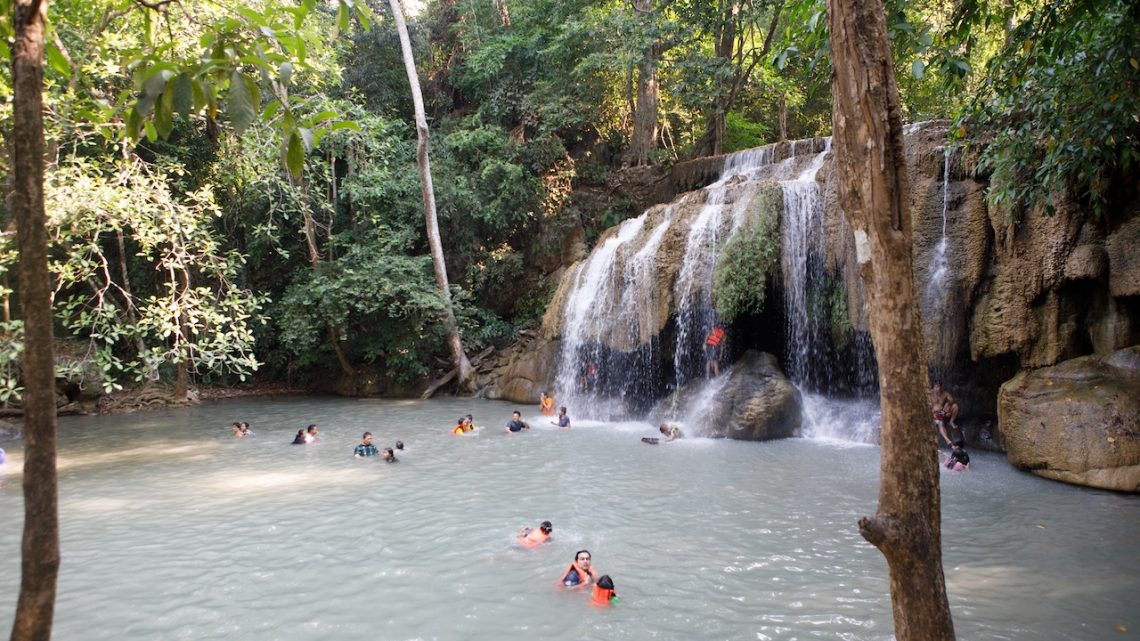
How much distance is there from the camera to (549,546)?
6.09 meters

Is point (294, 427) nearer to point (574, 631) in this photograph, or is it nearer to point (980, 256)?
point (574, 631)

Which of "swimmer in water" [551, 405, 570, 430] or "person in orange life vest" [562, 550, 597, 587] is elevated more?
"swimmer in water" [551, 405, 570, 430]

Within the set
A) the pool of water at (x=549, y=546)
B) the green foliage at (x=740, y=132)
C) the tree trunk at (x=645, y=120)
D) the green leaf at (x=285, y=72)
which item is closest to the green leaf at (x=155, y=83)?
the green leaf at (x=285, y=72)

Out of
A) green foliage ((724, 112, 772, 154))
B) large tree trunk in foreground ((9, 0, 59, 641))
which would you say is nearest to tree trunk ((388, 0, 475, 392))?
green foliage ((724, 112, 772, 154))

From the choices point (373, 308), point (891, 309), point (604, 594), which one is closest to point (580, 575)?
point (604, 594)

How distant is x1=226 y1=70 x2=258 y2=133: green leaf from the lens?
2.04 m

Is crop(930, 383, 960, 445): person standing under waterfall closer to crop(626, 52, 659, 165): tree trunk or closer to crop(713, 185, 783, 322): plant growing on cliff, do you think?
crop(713, 185, 783, 322): plant growing on cliff

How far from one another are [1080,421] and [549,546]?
244 inches

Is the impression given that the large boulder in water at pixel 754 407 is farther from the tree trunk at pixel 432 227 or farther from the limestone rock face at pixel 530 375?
the tree trunk at pixel 432 227

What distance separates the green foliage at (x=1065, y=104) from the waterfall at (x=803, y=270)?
3371mm

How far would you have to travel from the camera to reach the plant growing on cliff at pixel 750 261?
1162cm

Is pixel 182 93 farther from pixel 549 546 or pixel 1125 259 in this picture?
pixel 1125 259

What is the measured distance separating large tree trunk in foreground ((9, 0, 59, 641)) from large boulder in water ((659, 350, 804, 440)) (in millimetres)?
9479

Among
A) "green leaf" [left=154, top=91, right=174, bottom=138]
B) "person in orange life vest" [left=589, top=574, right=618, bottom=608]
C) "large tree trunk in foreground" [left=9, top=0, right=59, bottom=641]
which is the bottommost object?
"person in orange life vest" [left=589, top=574, right=618, bottom=608]
